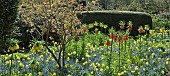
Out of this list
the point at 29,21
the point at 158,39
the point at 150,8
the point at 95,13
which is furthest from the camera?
the point at 150,8

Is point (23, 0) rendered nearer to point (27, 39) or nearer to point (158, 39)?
point (27, 39)

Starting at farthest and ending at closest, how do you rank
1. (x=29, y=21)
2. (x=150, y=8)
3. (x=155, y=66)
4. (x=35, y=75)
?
(x=150, y=8)
(x=29, y=21)
(x=155, y=66)
(x=35, y=75)

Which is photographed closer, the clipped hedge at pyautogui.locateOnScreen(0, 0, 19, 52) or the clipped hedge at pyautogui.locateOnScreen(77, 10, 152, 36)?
the clipped hedge at pyautogui.locateOnScreen(0, 0, 19, 52)

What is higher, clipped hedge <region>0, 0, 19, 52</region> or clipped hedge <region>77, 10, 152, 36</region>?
clipped hedge <region>0, 0, 19, 52</region>

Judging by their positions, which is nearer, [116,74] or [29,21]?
[116,74]

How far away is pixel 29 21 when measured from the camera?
793cm

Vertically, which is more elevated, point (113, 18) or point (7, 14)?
A: point (7, 14)

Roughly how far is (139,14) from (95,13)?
1812 millimetres

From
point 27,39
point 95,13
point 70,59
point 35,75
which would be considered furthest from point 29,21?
point 95,13

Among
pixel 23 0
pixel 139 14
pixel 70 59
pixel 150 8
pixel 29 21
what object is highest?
pixel 23 0

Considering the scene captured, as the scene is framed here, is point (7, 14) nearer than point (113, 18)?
Yes

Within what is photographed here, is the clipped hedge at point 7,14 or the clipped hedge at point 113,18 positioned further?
the clipped hedge at point 113,18

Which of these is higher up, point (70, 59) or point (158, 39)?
point (70, 59)

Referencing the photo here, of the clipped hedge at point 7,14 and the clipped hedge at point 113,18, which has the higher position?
the clipped hedge at point 7,14
